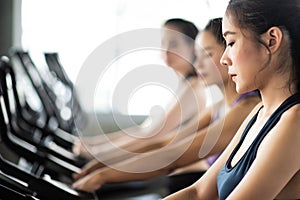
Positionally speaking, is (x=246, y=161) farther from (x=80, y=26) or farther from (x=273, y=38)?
(x=80, y=26)

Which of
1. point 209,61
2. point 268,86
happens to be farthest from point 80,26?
point 268,86

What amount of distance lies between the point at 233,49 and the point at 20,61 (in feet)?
9.71

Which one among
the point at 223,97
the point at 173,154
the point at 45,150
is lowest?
the point at 45,150

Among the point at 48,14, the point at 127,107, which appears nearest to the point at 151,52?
the point at 127,107

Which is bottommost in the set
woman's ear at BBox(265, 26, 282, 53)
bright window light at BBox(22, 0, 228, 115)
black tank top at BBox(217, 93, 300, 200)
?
bright window light at BBox(22, 0, 228, 115)

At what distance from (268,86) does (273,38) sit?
10cm

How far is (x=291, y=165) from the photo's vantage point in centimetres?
114

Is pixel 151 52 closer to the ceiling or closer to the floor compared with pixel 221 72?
closer to the floor

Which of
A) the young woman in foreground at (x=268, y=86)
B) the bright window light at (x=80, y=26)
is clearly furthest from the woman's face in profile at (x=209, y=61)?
the bright window light at (x=80, y=26)

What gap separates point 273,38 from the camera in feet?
3.94

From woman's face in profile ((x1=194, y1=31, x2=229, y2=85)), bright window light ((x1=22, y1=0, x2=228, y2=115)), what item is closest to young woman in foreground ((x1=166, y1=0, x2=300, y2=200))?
woman's face in profile ((x1=194, y1=31, x2=229, y2=85))

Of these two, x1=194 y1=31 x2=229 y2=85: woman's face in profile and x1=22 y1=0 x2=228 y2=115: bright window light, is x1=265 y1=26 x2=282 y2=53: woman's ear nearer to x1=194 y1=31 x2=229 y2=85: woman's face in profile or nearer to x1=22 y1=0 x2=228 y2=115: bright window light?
x1=194 y1=31 x2=229 y2=85: woman's face in profile

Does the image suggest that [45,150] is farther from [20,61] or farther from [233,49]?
[233,49]

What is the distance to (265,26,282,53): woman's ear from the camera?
1199 millimetres
